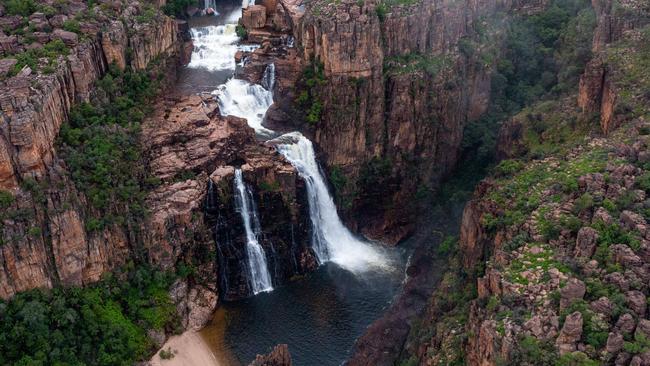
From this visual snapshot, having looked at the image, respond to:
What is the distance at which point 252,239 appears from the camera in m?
46.7

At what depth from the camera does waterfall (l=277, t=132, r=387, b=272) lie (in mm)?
48812

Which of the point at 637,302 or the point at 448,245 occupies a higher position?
the point at 637,302

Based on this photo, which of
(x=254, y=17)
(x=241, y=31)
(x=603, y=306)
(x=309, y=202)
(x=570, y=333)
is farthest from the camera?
(x=254, y=17)

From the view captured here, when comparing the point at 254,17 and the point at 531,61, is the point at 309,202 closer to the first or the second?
the point at 254,17

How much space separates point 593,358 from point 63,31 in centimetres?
3464

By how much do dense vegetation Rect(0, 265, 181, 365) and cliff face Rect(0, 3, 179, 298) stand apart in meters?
0.91

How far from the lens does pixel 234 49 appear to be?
184 feet

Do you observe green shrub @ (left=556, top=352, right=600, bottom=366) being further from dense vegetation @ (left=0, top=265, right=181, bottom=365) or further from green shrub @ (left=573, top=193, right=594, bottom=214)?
dense vegetation @ (left=0, top=265, right=181, bottom=365)

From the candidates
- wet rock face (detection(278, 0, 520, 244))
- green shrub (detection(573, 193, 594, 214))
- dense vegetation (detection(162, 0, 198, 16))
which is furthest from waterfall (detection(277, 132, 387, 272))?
dense vegetation (detection(162, 0, 198, 16))

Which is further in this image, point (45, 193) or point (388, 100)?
point (388, 100)

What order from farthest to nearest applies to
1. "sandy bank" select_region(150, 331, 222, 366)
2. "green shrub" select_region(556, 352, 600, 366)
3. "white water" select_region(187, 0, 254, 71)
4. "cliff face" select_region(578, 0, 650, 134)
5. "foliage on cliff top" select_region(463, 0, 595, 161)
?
"white water" select_region(187, 0, 254, 71)
"foliage on cliff top" select_region(463, 0, 595, 161)
"cliff face" select_region(578, 0, 650, 134)
"sandy bank" select_region(150, 331, 222, 366)
"green shrub" select_region(556, 352, 600, 366)

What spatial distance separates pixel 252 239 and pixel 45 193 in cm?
1373

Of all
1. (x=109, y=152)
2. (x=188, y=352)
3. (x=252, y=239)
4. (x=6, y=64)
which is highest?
(x=6, y=64)

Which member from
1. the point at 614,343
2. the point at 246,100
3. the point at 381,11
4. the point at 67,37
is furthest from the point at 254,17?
the point at 614,343
